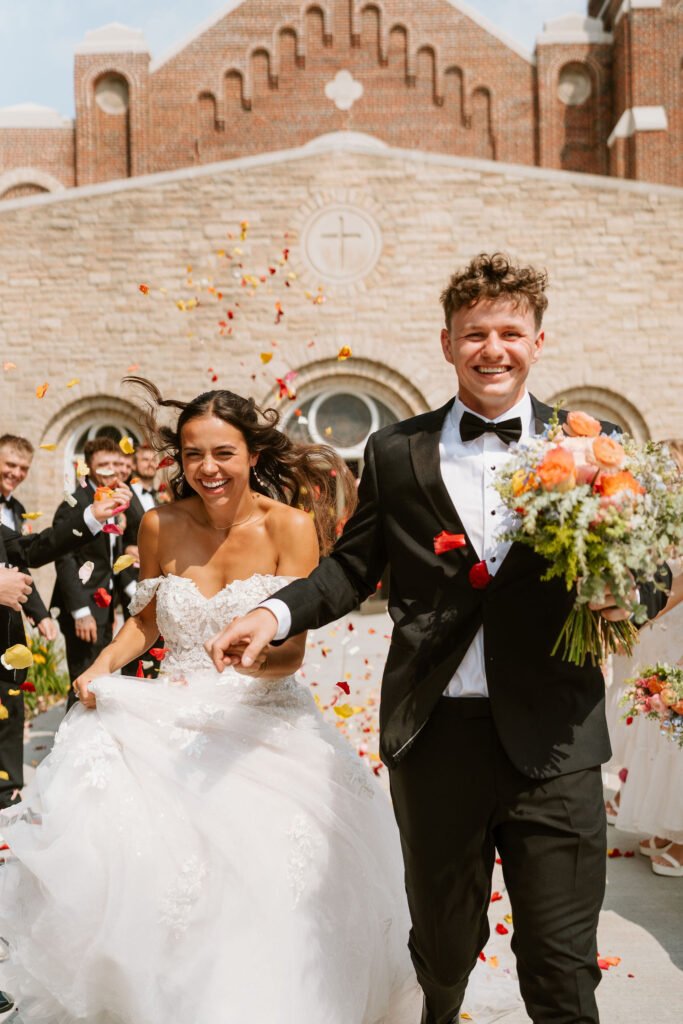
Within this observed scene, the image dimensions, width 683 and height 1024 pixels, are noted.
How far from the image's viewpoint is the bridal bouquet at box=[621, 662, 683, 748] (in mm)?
3271

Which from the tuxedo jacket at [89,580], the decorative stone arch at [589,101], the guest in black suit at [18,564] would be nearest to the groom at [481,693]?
the guest in black suit at [18,564]

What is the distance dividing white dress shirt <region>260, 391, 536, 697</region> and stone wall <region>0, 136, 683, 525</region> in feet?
42.2

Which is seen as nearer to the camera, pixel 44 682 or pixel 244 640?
pixel 244 640

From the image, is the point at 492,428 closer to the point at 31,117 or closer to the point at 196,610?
the point at 196,610

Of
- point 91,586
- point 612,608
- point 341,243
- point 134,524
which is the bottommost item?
point 91,586

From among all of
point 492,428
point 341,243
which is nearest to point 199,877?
point 492,428

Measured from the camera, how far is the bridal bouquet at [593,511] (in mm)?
2029

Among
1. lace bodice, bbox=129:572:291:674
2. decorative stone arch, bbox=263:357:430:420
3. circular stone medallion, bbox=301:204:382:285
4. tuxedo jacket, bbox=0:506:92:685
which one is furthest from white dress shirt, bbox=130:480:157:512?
circular stone medallion, bbox=301:204:382:285

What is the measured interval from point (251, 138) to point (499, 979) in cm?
2266

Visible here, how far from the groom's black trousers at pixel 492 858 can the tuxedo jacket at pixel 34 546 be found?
274 cm

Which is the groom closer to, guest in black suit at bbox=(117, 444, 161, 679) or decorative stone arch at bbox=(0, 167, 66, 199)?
guest in black suit at bbox=(117, 444, 161, 679)

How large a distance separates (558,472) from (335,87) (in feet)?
76.6

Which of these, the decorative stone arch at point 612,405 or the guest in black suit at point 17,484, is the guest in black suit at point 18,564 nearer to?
the guest in black suit at point 17,484

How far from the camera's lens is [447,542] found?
2363mm
